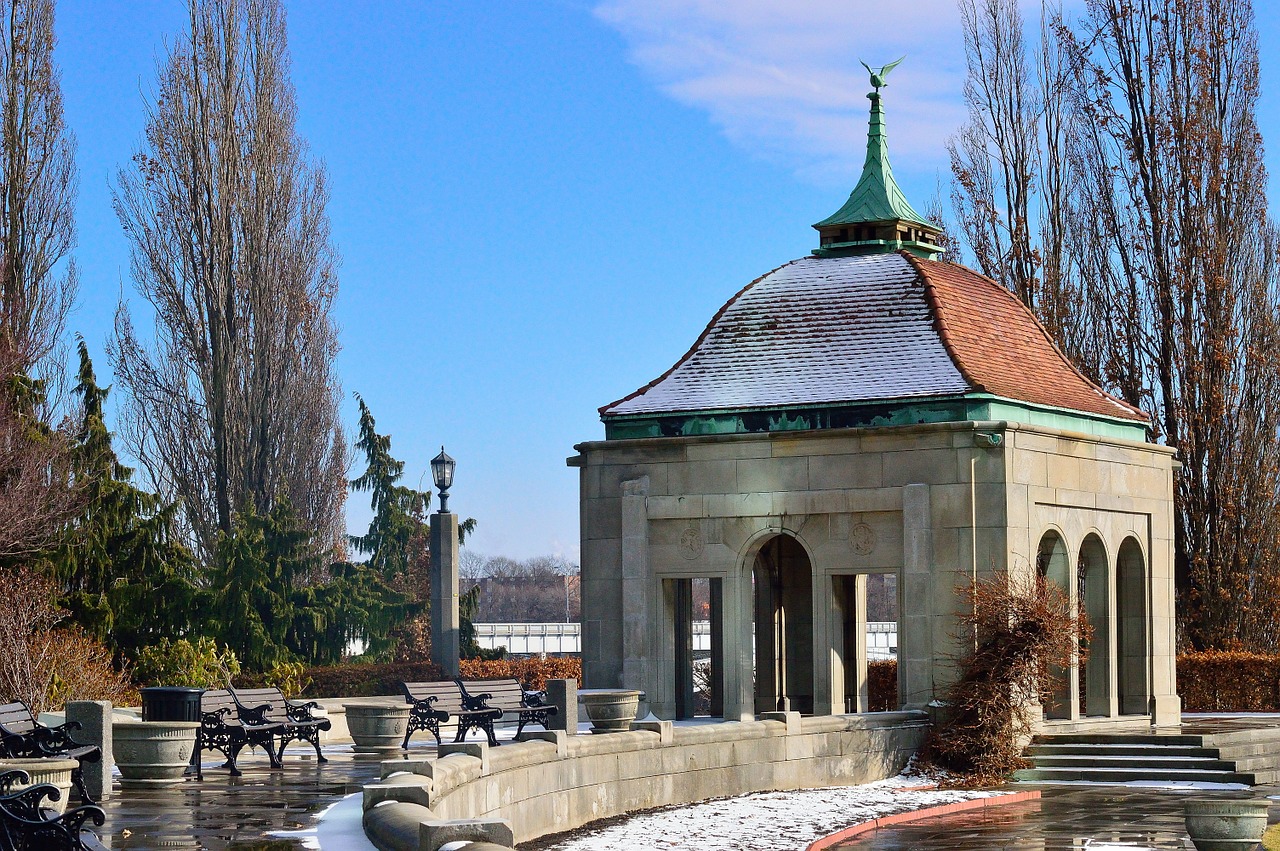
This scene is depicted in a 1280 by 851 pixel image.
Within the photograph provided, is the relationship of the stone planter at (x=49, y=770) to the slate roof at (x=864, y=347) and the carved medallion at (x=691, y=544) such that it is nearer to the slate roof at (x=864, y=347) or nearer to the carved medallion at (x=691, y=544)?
the carved medallion at (x=691, y=544)

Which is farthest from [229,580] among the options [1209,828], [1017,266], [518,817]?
[1209,828]

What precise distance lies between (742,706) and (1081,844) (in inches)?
371

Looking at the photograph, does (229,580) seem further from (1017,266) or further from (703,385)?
(1017,266)

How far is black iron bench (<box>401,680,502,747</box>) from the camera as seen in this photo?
22.8 m

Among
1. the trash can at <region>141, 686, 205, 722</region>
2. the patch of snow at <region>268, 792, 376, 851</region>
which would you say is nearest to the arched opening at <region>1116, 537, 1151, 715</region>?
the trash can at <region>141, 686, 205, 722</region>

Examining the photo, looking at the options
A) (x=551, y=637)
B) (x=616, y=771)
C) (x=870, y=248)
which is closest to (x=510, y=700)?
(x=616, y=771)

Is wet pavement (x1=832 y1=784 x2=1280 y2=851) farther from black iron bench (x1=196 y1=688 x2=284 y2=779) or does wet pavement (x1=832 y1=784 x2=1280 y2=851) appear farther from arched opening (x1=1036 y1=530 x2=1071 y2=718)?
black iron bench (x1=196 y1=688 x2=284 y2=779)

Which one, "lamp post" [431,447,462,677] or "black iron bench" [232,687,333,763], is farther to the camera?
"lamp post" [431,447,462,677]

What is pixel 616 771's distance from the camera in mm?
18422

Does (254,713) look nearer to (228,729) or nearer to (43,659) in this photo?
(228,729)

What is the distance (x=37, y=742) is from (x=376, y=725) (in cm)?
759

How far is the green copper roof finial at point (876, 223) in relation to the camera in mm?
30016

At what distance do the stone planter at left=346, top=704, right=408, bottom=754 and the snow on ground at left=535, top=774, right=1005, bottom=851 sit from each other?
17.6 ft

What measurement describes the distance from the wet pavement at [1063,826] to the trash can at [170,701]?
7.22 meters
